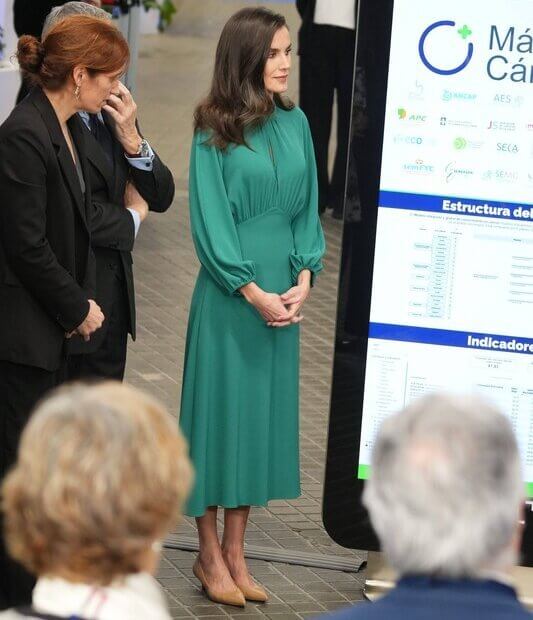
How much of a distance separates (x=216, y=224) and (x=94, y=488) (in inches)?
118

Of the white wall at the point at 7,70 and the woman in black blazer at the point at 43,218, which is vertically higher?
the white wall at the point at 7,70

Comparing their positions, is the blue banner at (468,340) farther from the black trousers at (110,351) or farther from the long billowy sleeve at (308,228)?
the black trousers at (110,351)

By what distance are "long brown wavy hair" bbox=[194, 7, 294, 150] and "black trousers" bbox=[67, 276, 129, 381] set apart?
2.17ft

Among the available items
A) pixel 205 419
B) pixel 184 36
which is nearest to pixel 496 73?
pixel 205 419

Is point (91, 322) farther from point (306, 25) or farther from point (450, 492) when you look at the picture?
point (306, 25)

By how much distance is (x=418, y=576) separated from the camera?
238 cm

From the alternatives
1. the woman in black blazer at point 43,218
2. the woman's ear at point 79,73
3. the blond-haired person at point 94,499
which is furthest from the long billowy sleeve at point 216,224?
the blond-haired person at point 94,499

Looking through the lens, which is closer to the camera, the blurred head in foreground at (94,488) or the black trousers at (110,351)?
the blurred head in foreground at (94,488)

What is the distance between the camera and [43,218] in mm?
4746

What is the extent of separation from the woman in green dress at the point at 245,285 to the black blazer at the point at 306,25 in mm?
6997

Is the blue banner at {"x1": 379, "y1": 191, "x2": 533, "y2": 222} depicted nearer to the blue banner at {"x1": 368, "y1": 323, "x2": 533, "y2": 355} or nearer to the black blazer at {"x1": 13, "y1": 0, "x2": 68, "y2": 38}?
the blue banner at {"x1": 368, "y1": 323, "x2": 533, "y2": 355}

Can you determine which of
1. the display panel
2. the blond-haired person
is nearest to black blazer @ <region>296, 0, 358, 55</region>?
the display panel

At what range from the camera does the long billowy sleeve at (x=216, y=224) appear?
5.25 meters

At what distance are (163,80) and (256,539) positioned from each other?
14464mm
